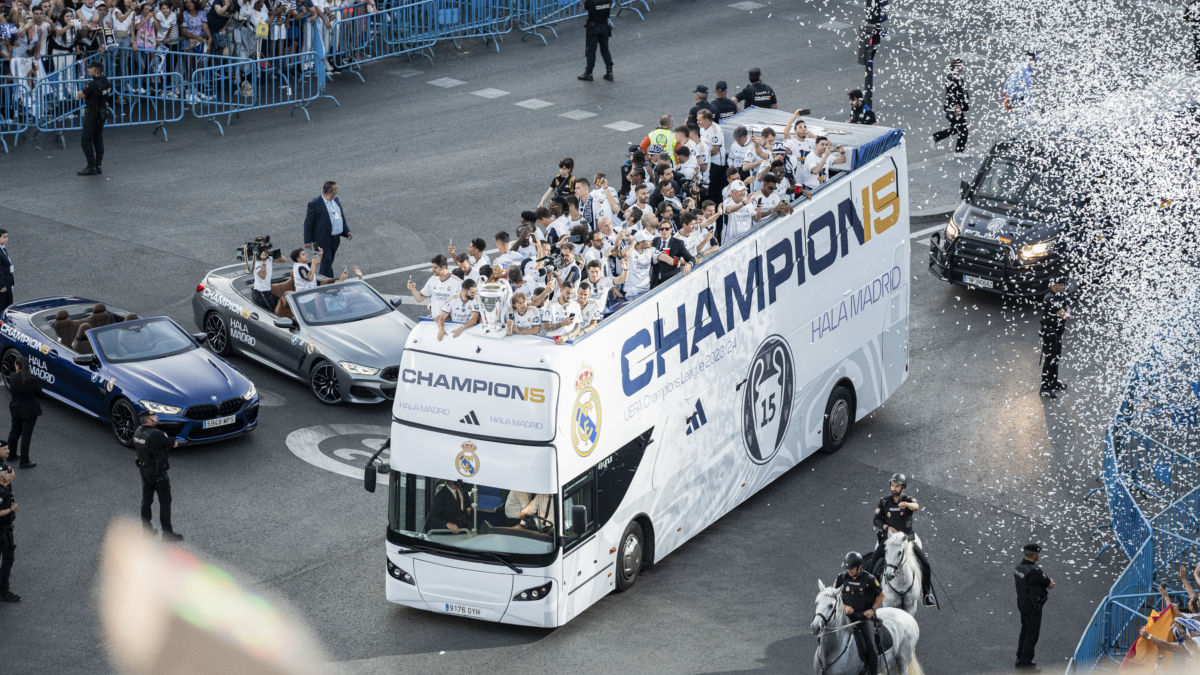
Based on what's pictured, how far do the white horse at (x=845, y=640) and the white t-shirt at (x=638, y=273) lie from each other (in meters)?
4.72

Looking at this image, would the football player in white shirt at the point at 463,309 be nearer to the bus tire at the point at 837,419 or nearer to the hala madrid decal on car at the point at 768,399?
the hala madrid decal on car at the point at 768,399

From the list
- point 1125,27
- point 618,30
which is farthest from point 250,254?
point 1125,27

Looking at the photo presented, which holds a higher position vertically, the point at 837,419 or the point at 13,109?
the point at 13,109

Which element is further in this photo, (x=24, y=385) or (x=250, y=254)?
(x=250, y=254)

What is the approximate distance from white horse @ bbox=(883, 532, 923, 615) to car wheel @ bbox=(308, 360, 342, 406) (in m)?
8.88

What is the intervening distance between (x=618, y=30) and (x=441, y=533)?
26.0 metres

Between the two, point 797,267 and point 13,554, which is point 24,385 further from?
point 797,267

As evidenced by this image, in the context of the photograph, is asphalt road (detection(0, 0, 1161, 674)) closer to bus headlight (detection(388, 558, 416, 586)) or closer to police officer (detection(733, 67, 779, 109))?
bus headlight (detection(388, 558, 416, 586))

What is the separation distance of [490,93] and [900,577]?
21.5 m

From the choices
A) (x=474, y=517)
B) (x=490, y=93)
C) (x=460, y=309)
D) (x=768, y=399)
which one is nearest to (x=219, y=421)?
(x=460, y=309)

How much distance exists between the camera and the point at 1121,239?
91.6ft

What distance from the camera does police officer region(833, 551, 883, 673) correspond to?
51.3 ft

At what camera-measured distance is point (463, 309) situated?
17.3m

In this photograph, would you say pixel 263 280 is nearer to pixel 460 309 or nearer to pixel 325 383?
pixel 325 383
